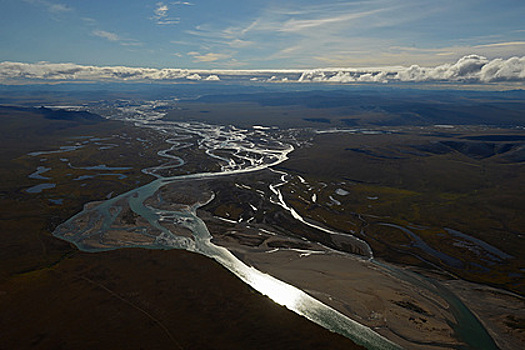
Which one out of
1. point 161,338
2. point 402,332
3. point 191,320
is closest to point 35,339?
point 161,338

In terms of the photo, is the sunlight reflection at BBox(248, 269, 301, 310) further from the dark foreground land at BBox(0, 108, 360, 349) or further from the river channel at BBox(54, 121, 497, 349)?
the dark foreground land at BBox(0, 108, 360, 349)

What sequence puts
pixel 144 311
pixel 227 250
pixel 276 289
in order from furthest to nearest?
pixel 227 250, pixel 276 289, pixel 144 311

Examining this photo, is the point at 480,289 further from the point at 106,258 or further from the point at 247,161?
the point at 247,161

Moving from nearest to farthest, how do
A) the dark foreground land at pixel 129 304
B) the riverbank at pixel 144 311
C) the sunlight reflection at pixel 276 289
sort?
the riverbank at pixel 144 311 < the dark foreground land at pixel 129 304 < the sunlight reflection at pixel 276 289

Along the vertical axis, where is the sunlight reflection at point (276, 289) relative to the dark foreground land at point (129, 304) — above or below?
below

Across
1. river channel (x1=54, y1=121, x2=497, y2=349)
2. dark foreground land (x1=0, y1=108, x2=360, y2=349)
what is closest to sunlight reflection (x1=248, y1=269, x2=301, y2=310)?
river channel (x1=54, y1=121, x2=497, y2=349)

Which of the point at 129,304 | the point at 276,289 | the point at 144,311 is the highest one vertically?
the point at 129,304

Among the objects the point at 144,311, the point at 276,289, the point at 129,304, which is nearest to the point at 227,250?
the point at 276,289

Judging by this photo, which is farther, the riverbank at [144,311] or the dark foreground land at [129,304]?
the dark foreground land at [129,304]

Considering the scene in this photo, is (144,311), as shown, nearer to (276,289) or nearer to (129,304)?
(129,304)

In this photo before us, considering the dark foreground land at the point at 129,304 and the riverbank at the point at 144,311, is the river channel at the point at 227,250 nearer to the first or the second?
the dark foreground land at the point at 129,304

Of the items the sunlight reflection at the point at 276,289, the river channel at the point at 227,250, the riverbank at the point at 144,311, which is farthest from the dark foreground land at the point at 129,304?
the river channel at the point at 227,250
